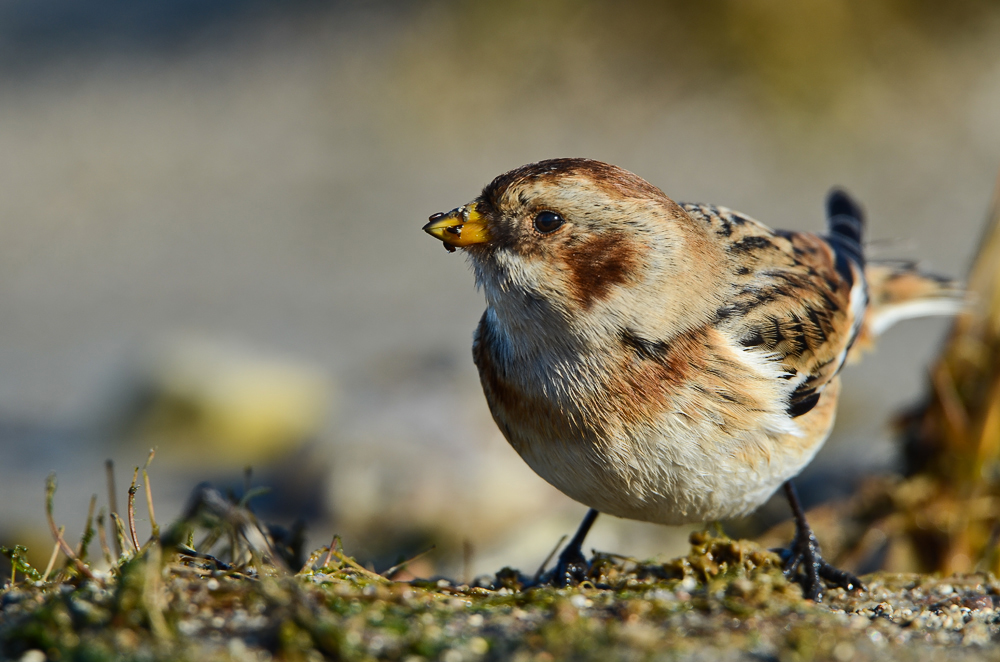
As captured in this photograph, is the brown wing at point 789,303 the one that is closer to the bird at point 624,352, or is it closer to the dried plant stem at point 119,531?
the bird at point 624,352

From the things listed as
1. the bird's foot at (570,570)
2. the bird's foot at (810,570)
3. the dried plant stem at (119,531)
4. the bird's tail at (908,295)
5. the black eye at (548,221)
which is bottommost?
the bird's foot at (570,570)

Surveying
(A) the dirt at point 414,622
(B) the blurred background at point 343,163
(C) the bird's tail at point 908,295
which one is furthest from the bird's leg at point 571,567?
(B) the blurred background at point 343,163

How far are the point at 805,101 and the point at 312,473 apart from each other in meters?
11.0

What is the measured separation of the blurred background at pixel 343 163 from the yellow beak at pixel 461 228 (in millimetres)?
5097

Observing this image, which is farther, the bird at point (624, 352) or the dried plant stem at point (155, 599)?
the bird at point (624, 352)

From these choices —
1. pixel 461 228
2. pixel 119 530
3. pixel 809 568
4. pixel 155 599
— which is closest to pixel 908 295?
pixel 809 568

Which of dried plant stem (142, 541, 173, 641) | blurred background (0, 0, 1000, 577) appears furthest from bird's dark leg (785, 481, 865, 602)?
blurred background (0, 0, 1000, 577)

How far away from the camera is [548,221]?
383 centimetres

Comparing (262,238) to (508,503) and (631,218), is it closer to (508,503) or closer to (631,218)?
(508,503)

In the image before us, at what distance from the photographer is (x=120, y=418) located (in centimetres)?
997

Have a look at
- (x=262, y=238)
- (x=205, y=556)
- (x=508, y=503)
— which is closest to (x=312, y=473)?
(x=508, y=503)

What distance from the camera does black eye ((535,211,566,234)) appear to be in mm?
3826

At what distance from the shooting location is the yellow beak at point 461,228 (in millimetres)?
3861

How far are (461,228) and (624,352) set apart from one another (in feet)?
2.65
